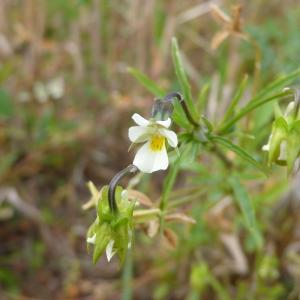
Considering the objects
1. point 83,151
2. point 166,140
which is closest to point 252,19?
point 83,151

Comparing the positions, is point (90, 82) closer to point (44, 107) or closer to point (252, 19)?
point (44, 107)

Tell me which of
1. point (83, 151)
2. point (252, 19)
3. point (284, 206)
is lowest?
point (284, 206)

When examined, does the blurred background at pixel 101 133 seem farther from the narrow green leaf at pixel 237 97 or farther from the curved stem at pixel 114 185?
the curved stem at pixel 114 185

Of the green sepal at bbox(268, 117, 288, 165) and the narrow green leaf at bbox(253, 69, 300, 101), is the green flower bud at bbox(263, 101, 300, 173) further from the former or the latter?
A: the narrow green leaf at bbox(253, 69, 300, 101)

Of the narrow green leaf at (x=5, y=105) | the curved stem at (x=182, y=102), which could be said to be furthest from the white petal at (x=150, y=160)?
the narrow green leaf at (x=5, y=105)

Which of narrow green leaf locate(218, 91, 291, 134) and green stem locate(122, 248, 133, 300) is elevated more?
green stem locate(122, 248, 133, 300)

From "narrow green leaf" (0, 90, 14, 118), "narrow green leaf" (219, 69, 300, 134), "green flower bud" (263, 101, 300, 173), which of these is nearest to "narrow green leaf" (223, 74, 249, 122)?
"narrow green leaf" (219, 69, 300, 134)
